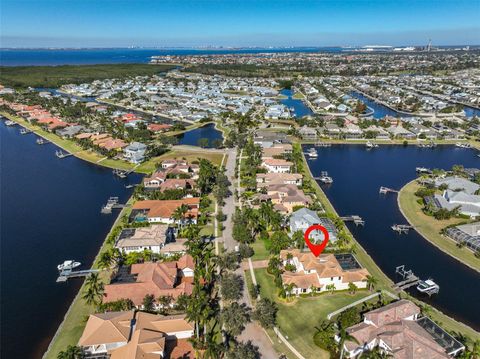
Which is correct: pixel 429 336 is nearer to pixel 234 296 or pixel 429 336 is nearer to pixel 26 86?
pixel 234 296

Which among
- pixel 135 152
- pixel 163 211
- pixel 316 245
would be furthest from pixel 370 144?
pixel 163 211

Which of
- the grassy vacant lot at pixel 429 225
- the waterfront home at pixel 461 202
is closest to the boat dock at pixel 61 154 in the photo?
the grassy vacant lot at pixel 429 225

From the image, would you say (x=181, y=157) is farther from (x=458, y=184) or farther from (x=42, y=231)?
(x=458, y=184)

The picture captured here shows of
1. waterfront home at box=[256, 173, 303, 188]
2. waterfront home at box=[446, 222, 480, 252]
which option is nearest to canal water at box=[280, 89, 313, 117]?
waterfront home at box=[256, 173, 303, 188]

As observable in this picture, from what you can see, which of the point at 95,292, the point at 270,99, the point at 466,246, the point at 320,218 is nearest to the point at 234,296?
the point at 95,292

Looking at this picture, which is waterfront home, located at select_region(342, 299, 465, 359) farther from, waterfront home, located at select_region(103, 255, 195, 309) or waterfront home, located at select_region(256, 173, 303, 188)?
waterfront home, located at select_region(256, 173, 303, 188)
